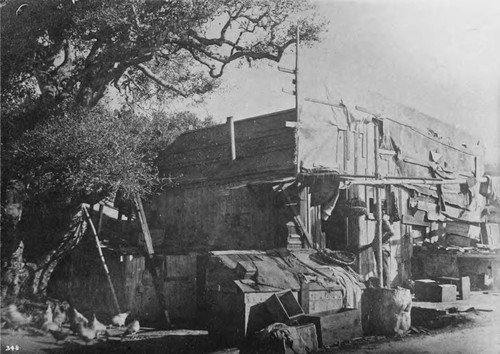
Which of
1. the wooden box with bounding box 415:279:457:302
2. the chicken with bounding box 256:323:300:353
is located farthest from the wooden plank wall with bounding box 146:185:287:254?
the chicken with bounding box 256:323:300:353

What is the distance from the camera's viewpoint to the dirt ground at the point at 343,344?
9.66 m

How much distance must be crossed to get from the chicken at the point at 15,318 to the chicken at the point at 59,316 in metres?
0.68

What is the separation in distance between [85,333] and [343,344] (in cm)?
596

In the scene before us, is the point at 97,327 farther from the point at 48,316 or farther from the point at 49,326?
the point at 48,316

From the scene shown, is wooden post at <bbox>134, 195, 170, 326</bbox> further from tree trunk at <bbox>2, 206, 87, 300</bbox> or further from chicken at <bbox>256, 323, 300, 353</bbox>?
chicken at <bbox>256, 323, 300, 353</bbox>

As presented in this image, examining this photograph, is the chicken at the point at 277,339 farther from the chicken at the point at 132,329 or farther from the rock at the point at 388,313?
the chicken at the point at 132,329

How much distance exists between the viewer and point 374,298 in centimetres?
1171

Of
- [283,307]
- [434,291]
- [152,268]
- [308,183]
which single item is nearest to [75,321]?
[152,268]

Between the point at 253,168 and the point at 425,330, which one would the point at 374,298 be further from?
the point at 253,168

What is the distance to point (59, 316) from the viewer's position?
40.7 ft

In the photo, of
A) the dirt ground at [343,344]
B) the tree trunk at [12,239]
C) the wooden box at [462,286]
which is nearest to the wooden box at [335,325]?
the dirt ground at [343,344]

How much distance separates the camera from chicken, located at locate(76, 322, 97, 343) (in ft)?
37.7

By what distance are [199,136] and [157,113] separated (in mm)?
2538

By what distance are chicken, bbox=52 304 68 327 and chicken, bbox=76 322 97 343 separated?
0.69 m
